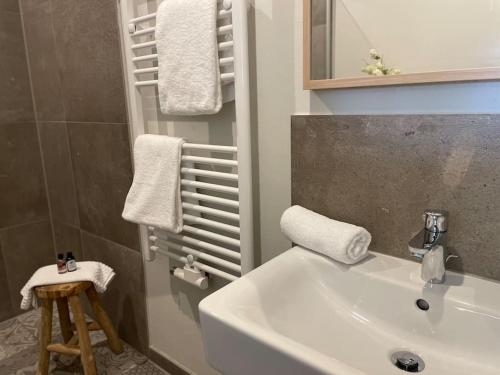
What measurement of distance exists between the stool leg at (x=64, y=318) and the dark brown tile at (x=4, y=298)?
601mm

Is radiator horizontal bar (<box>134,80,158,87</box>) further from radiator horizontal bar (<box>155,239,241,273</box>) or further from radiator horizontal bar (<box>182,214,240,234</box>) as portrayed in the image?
radiator horizontal bar (<box>155,239,241,273</box>)

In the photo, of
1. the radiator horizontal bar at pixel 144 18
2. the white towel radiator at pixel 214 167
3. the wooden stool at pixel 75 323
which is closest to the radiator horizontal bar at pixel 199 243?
the white towel radiator at pixel 214 167

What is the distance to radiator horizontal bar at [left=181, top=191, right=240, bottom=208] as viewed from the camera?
3.57ft

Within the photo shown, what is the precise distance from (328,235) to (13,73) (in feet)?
6.13

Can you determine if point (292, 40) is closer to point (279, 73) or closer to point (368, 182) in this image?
point (279, 73)

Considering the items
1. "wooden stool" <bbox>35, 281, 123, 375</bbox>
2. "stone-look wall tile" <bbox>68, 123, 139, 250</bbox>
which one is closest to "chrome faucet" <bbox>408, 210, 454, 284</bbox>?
"stone-look wall tile" <bbox>68, 123, 139, 250</bbox>

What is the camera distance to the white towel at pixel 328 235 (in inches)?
33.1

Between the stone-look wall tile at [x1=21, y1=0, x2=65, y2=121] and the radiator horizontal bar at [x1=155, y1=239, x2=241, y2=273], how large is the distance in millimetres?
929

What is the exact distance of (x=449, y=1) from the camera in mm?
753

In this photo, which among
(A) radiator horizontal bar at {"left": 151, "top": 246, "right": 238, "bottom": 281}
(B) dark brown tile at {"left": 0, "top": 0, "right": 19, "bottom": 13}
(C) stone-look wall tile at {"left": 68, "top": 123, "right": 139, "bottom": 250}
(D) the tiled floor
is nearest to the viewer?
(A) radiator horizontal bar at {"left": 151, "top": 246, "right": 238, "bottom": 281}

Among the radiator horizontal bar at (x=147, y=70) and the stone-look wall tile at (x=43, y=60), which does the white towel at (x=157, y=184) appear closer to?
the radiator horizontal bar at (x=147, y=70)

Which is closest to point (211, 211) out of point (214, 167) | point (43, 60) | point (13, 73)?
point (214, 167)

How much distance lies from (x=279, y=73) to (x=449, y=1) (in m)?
0.42

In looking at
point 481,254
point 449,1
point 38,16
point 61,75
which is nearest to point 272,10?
point 449,1
